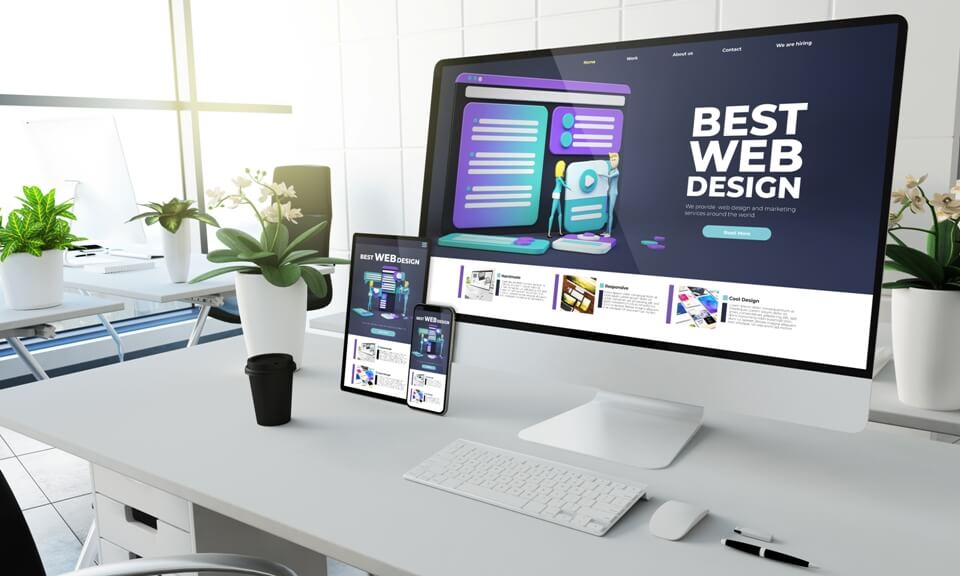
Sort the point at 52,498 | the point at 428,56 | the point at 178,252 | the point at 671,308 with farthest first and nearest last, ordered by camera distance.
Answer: the point at 428,56
the point at 178,252
the point at 52,498
the point at 671,308

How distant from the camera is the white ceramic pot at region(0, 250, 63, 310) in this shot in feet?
8.38

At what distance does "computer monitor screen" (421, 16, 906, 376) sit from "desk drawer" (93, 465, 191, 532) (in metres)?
0.55

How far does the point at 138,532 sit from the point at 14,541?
437mm

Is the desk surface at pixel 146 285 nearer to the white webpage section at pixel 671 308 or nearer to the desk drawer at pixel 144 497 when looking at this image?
the desk drawer at pixel 144 497

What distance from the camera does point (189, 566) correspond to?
91cm

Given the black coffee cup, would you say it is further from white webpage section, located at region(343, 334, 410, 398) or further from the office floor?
the office floor

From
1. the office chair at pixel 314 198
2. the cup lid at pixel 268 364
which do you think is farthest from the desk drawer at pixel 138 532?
the office chair at pixel 314 198

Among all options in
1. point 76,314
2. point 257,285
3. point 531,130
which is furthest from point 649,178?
point 76,314

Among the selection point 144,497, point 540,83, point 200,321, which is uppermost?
point 540,83

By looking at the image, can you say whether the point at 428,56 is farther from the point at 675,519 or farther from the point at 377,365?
the point at 675,519

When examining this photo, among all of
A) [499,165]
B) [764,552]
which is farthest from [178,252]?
[764,552]

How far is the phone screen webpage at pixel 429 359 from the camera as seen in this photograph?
4.27 feet

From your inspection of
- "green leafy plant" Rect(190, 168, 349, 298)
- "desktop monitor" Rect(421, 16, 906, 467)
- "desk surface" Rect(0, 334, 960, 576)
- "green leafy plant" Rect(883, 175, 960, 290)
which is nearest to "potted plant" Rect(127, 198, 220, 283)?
"green leafy plant" Rect(190, 168, 349, 298)

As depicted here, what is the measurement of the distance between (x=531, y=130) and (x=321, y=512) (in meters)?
0.68
